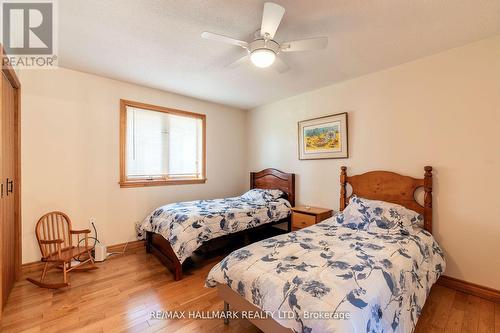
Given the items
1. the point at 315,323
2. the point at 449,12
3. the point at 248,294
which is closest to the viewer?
the point at 315,323

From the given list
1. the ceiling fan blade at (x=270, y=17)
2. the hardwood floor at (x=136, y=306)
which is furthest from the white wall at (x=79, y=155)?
the ceiling fan blade at (x=270, y=17)

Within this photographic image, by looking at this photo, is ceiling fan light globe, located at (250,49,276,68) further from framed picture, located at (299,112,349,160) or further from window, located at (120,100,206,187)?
window, located at (120,100,206,187)

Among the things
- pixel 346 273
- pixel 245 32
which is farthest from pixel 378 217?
pixel 245 32

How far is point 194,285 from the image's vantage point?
239 cm

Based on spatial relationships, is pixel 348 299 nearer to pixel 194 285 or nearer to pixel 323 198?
pixel 194 285

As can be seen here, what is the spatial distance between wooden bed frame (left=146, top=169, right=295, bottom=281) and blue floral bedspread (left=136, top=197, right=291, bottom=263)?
11 cm

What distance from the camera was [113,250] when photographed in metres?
3.14

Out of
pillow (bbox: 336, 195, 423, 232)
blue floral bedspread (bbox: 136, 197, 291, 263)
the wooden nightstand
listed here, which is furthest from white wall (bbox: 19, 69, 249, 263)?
pillow (bbox: 336, 195, 423, 232)

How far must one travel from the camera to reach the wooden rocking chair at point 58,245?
2.30 m

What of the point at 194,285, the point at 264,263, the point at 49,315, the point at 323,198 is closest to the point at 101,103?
the point at 49,315

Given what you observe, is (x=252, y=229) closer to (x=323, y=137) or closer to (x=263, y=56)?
(x=323, y=137)

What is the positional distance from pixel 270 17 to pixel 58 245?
9.57ft

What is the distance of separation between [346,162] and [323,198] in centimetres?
65

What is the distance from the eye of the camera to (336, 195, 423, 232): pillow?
2287 mm
